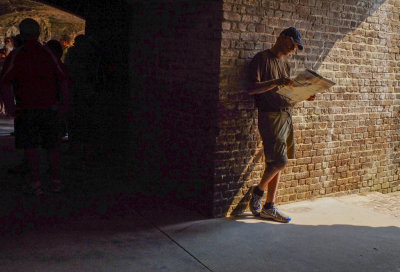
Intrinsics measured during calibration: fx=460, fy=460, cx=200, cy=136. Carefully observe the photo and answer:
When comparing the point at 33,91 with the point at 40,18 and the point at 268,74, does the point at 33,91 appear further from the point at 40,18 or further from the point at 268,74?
the point at 40,18

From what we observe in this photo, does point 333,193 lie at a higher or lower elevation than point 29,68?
lower

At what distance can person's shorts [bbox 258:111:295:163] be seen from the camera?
16.1ft

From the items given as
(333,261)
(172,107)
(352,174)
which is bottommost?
(333,261)

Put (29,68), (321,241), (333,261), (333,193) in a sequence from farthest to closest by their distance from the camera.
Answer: (333,193) < (29,68) < (321,241) < (333,261)

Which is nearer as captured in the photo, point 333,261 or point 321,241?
point 333,261

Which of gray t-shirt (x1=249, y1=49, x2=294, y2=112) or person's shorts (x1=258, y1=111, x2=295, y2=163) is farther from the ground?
gray t-shirt (x1=249, y1=49, x2=294, y2=112)

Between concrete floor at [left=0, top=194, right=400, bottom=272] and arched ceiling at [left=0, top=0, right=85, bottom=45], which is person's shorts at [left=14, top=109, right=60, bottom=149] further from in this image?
arched ceiling at [left=0, top=0, right=85, bottom=45]

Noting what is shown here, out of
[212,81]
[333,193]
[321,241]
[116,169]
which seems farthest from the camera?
[116,169]

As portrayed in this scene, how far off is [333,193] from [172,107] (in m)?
2.51

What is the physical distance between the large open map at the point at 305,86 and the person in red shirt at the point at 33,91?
2730 millimetres

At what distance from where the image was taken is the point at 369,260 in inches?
161

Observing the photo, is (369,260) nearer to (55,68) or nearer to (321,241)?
(321,241)

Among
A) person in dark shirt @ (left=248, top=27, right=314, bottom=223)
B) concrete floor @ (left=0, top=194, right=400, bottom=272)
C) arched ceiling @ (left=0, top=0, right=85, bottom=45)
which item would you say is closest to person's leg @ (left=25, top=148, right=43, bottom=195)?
concrete floor @ (left=0, top=194, right=400, bottom=272)

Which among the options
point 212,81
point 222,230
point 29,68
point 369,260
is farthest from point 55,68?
point 369,260
